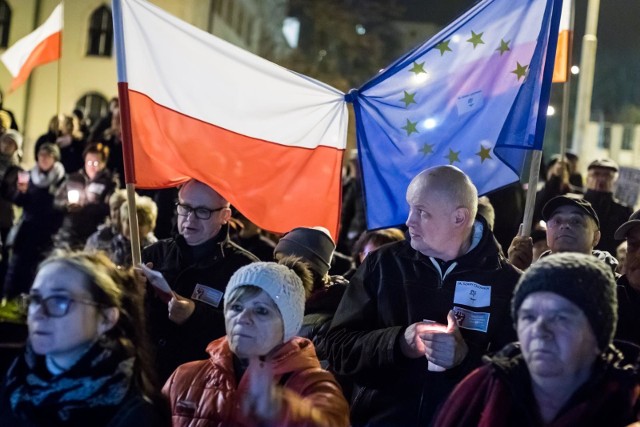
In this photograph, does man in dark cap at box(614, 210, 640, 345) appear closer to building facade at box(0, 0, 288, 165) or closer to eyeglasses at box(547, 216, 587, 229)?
eyeglasses at box(547, 216, 587, 229)

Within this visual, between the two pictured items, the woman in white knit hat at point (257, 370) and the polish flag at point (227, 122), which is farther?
the polish flag at point (227, 122)

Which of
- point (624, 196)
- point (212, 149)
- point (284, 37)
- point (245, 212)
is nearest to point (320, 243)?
point (245, 212)

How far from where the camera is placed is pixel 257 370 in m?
3.75

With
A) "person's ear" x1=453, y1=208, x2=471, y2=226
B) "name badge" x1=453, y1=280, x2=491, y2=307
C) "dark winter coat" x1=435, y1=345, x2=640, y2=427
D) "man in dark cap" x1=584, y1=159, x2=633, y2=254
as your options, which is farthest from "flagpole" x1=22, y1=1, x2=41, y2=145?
"dark winter coat" x1=435, y1=345, x2=640, y2=427

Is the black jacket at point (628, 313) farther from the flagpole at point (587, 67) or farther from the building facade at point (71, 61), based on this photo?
the building facade at point (71, 61)

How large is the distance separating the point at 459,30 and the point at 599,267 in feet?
10.5

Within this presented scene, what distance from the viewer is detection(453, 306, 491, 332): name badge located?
4258 mm

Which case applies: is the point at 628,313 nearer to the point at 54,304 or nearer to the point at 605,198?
the point at 54,304

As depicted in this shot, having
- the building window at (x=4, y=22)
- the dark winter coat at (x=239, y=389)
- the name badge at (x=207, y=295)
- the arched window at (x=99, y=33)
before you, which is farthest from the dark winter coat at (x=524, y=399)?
the building window at (x=4, y=22)

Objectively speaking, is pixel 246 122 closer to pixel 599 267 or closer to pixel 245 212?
pixel 245 212

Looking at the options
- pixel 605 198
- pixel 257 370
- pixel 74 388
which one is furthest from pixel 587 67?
pixel 74 388

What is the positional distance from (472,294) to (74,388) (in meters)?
1.92

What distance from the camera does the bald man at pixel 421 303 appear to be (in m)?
4.22

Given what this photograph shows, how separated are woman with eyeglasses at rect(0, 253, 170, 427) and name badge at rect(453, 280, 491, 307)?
1564 mm
